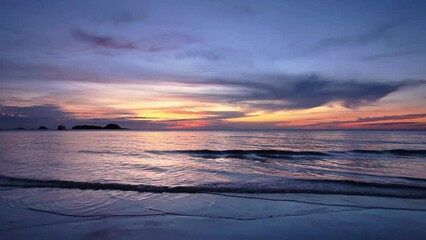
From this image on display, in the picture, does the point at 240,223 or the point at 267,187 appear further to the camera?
the point at 267,187

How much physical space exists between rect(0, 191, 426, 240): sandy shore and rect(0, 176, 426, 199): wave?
1.82 meters

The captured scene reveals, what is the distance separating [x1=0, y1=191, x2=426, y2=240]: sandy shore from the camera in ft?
16.8

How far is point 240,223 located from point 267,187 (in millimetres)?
4459

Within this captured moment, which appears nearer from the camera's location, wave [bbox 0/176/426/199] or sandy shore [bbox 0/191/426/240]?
sandy shore [bbox 0/191/426/240]

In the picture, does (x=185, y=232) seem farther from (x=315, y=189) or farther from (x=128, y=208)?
(x=315, y=189)

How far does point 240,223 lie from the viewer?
5801 mm

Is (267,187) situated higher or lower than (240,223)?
lower

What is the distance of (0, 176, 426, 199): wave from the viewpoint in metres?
9.26

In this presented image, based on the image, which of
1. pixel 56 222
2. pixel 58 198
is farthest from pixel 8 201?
pixel 56 222

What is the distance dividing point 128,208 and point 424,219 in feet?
23.8

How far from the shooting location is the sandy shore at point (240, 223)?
5117 millimetres

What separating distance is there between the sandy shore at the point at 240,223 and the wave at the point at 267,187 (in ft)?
5.96

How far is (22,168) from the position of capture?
13.9 meters

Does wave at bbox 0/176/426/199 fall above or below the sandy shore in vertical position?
below
